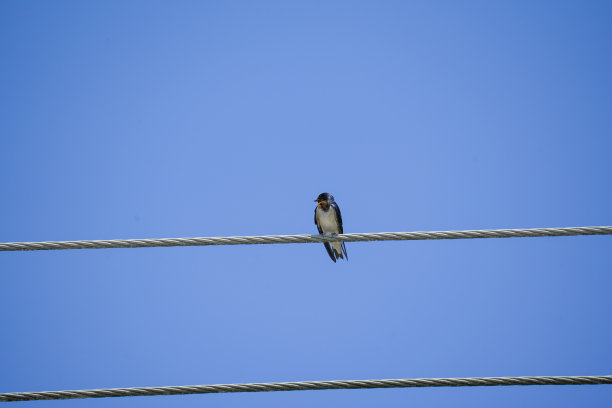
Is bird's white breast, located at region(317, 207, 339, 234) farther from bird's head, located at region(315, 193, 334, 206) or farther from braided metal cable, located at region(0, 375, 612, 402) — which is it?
braided metal cable, located at region(0, 375, 612, 402)

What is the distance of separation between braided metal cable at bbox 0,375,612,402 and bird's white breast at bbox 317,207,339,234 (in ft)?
15.7

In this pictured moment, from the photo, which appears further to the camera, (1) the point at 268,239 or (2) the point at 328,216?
(2) the point at 328,216

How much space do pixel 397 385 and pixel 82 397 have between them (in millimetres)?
1449

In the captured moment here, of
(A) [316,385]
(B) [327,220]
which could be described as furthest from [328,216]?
(A) [316,385]

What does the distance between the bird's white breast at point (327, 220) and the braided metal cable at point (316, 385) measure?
4.79 m

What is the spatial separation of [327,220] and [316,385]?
16.1 ft

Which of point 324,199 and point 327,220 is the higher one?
point 324,199

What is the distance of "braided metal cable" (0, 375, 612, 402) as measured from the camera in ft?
8.12

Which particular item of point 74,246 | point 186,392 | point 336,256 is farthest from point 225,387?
point 336,256

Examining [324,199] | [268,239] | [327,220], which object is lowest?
[268,239]

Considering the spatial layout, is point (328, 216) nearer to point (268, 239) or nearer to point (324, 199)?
point (324, 199)

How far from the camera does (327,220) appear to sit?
24.1ft

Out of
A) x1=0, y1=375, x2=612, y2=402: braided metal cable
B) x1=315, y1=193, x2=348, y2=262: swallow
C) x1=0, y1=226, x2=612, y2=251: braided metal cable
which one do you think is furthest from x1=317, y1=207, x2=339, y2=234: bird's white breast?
x1=0, y1=375, x2=612, y2=402: braided metal cable

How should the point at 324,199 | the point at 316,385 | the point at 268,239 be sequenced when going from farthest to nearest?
1. the point at 324,199
2. the point at 268,239
3. the point at 316,385
